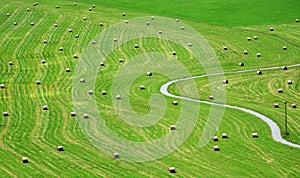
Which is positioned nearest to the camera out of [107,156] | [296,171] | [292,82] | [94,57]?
[296,171]

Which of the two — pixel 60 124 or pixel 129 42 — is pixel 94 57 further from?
pixel 60 124

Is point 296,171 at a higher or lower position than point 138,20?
higher

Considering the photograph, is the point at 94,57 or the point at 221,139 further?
the point at 94,57

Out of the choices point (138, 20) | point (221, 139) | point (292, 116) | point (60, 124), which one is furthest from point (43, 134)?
point (138, 20)

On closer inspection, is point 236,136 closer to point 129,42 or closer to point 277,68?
point 277,68

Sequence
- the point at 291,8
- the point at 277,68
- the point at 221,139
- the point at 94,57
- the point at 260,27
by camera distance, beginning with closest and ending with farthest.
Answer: the point at 221,139
the point at 277,68
the point at 94,57
the point at 260,27
the point at 291,8

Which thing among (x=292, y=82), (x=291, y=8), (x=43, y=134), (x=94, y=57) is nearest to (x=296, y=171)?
(x=43, y=134)
